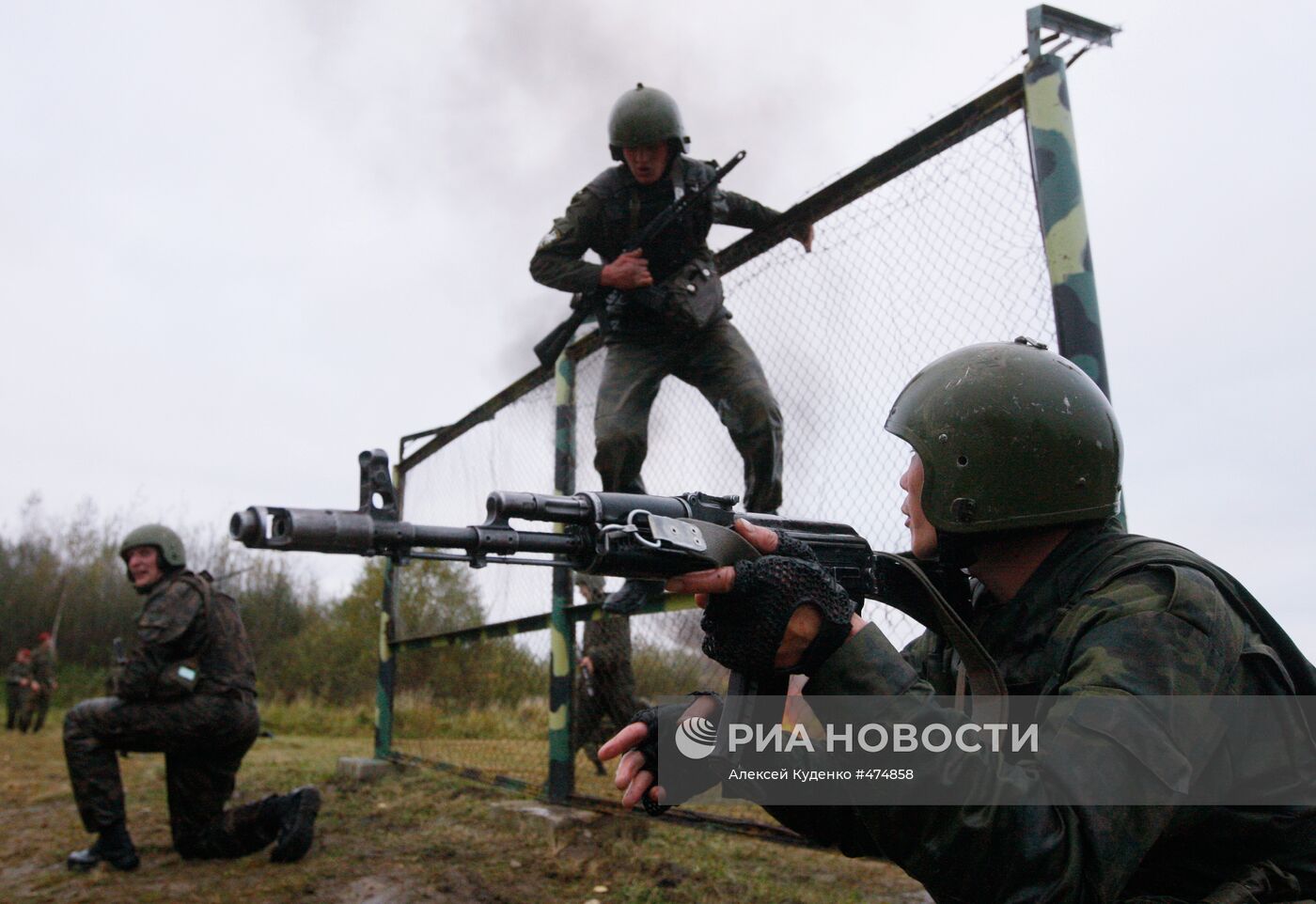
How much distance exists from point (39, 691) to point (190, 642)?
11.6 meters

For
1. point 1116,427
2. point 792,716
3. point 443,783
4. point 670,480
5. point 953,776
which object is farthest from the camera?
point 443,783

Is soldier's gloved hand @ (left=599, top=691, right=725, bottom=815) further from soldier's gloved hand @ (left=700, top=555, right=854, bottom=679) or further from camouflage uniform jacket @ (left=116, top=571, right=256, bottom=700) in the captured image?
camouflage uniform jacket @ (left=116, top=571, right=256, bottom=700)

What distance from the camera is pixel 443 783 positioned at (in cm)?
627

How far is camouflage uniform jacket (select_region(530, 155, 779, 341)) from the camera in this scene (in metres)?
4.03

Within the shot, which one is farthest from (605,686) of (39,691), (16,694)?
(16,694)

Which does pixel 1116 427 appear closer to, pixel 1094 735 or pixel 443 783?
pixel 1094 735

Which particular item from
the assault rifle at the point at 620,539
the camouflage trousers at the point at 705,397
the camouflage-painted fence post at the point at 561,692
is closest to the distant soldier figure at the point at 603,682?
the camouflage-painted fence post at the point at 561,692

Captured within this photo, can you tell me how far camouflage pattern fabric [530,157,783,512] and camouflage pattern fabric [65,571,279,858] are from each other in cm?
284

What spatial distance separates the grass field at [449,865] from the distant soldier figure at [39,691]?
30.8 feet

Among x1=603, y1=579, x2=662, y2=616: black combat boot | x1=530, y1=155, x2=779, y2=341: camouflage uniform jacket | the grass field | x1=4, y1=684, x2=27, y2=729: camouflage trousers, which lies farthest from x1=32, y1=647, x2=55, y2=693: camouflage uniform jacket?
x1=530, y1=155, x2=779, y2=341: camouflage uniform jacket

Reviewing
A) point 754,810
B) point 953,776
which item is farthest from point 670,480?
point 953,776

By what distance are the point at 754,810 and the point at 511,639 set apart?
1.92 m

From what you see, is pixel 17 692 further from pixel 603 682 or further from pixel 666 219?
pixel 666 219

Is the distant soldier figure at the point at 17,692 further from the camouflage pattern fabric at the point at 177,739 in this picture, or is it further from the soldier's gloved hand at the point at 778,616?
the soldier's gloved hand at the point at 778,616
